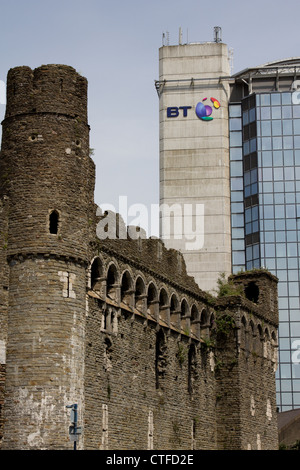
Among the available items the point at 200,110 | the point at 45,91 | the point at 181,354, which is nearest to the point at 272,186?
the point at 200,110

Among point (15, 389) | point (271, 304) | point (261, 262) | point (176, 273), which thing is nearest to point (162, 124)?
point (261, 262)

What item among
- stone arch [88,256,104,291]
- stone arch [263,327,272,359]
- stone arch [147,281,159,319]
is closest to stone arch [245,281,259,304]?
stone arch [263,327,272,359]

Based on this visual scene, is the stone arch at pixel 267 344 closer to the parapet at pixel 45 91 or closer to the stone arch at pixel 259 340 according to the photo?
the stone arch at pixel 259 340

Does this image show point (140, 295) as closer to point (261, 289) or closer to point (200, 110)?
point (261, 289)

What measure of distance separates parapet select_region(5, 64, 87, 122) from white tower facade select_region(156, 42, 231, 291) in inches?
2516

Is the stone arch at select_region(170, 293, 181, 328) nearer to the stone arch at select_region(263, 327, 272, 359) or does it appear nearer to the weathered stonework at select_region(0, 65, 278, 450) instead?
the weathered stonework at select_region(0, 65, 278, 450)

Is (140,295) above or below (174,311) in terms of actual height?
below

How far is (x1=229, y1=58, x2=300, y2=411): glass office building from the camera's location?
10038 centimetres

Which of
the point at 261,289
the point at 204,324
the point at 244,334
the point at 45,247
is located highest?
the point at 261,289

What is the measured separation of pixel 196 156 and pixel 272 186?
27.6 feet

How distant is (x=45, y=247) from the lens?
36.6 m

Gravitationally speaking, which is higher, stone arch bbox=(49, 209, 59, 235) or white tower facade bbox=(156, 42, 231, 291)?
white tower facade bbox=(156, 42, 231, 291)

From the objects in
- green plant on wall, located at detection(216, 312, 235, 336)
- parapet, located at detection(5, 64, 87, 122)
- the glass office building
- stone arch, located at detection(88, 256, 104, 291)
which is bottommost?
stone arch, located at detection(88, 256, 104, 291)

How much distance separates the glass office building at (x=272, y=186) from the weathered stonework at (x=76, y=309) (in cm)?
5011
